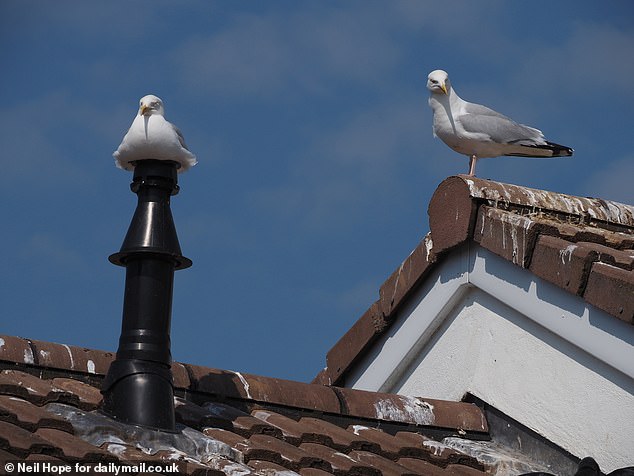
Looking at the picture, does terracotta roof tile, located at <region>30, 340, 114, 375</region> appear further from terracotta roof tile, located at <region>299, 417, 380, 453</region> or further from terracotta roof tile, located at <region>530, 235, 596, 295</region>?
terracotta roof tile, located at <region>530, 235, 596, 295</region>

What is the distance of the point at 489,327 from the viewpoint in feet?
20.1

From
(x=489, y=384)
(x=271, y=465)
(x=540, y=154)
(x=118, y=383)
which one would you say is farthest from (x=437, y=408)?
(x=540, y=154)

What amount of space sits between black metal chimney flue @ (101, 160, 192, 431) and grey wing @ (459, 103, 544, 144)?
163 inches

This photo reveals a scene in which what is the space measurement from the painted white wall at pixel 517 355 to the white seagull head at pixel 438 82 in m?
2.95

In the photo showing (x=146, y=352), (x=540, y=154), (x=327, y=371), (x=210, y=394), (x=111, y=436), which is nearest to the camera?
(x=111, y=436)

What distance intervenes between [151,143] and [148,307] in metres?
0.68

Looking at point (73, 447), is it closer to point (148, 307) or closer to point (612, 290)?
point (148, 307)

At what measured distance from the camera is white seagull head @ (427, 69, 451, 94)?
30.0 ft

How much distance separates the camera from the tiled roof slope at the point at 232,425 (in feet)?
14.0

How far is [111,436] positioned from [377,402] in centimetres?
176

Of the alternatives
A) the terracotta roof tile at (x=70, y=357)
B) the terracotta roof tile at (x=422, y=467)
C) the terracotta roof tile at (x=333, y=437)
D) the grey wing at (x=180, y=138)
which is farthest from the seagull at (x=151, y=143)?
the terracotta roof tile at (x=422, y=467)

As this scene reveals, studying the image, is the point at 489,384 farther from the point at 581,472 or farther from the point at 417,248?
the point at 581,472

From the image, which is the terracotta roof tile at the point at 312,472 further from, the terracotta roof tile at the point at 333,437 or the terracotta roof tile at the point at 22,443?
the terracotta roof tile at the point at 22,443

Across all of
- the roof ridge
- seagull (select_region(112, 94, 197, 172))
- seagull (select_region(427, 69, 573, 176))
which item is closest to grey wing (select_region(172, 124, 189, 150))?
seagull (select_region(112, 94, 197, 172))
